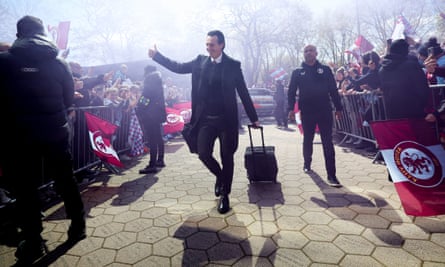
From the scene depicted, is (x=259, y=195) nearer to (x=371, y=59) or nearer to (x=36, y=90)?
(x=36, y=90)

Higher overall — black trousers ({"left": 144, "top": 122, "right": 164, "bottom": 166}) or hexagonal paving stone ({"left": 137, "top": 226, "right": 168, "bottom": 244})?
black trousers ({"left": 144, "top": 122, "right": 164, "bottom": 166})

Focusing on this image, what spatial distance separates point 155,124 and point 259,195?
260 cm

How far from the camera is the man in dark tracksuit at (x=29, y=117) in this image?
220 centimetres

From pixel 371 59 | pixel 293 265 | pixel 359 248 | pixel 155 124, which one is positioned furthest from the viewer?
pixel 371 59

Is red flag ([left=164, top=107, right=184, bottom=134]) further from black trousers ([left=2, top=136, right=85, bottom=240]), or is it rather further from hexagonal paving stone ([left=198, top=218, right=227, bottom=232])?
black trousers ([left=2, top=136, right=85, bottom=240])

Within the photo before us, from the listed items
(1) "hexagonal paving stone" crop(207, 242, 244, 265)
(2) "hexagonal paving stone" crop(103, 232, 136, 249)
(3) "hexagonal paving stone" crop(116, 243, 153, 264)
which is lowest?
(2) "hexagonal paving stone" crop(103, 232, 136, 249)

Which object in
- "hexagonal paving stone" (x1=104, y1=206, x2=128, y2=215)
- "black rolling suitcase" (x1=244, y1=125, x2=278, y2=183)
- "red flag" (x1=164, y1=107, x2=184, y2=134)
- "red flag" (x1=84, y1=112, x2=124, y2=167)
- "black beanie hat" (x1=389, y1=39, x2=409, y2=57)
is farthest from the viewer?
"red flag" (x1=164, y1=107, x2=184, y2=134)

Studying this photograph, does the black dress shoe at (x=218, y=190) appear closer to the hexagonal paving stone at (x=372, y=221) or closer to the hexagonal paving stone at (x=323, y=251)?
the hexagonal paving stone at (x=323, y=251)

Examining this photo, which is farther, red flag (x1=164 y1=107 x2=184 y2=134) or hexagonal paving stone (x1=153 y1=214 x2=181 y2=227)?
red flag (x1=164 y1=107 x2=184 y2=134)

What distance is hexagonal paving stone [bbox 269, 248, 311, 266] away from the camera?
2057 millimetres

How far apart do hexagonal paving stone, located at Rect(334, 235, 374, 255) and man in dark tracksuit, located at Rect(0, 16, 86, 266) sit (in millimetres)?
2633

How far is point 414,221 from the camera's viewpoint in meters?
2.62

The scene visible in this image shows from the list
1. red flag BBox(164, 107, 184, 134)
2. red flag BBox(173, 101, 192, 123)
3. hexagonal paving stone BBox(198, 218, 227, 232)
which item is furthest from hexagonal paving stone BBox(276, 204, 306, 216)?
red flag BBox(173, 101, 192, 123)

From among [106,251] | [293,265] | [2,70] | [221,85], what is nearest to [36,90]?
[2,70]
